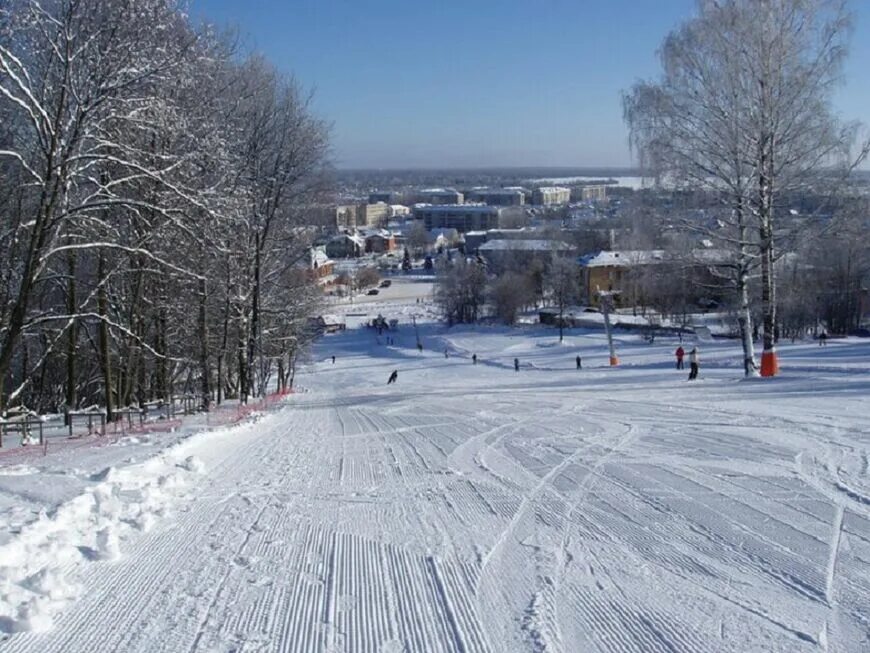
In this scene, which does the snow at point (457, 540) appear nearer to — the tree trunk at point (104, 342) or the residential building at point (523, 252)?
the tree trunk at point (104, 342)

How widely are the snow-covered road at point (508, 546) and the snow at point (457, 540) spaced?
0.08 feet

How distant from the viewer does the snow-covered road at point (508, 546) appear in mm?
4820

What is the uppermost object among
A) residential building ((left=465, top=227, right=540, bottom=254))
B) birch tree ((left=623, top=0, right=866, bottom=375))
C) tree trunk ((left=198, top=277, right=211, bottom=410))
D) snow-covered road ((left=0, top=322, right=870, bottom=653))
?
residential building ((left=465, top=227, right=540, bottom=254))

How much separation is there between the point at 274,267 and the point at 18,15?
55.3 ft

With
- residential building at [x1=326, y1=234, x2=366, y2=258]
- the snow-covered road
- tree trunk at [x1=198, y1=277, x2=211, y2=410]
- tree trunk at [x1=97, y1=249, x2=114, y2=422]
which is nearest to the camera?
the snow-covered road

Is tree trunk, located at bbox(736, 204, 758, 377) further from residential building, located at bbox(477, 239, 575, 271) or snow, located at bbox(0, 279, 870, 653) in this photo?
residential building, located at bbox(477, 239, 575, 271)

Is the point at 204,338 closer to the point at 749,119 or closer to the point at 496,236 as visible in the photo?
the point at 749,119

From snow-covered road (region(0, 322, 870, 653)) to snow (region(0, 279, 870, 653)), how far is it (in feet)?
0.08

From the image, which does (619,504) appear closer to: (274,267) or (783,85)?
(783,85)

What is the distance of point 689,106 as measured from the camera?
18.7 m

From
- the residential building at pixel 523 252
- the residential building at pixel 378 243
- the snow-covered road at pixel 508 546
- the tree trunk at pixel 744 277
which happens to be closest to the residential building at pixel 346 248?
the residential building at pixel 378 243

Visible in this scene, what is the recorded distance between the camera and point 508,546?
6.41 metres

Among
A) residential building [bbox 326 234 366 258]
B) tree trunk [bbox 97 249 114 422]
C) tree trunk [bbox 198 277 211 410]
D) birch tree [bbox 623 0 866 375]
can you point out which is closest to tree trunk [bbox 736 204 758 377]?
birch tree [bbox 623 0 866 375]

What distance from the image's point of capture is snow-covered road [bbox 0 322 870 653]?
482cm
